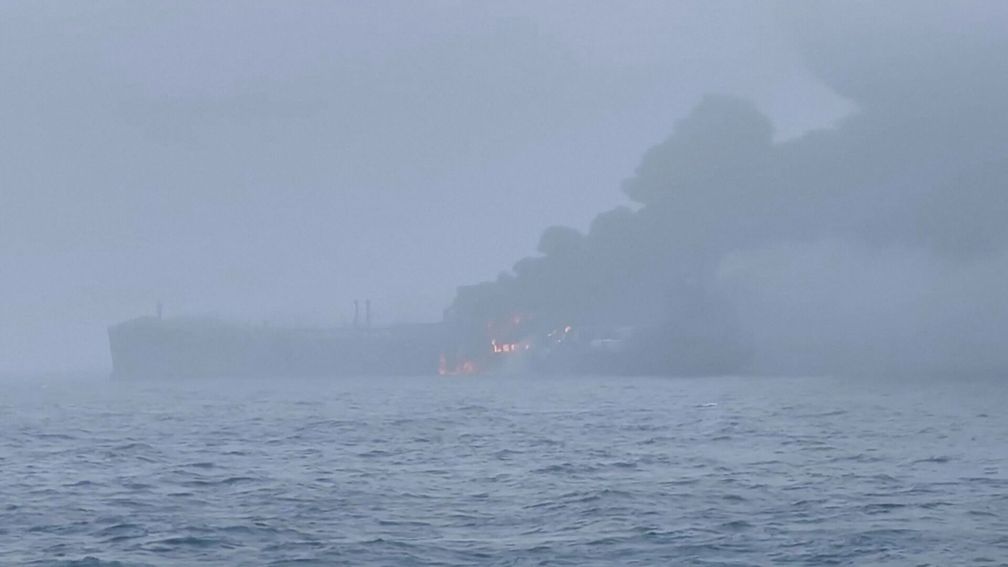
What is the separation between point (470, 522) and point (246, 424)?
45.4 meters

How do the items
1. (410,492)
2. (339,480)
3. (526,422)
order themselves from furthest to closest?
(526,422) → (339,480) → (410,492)

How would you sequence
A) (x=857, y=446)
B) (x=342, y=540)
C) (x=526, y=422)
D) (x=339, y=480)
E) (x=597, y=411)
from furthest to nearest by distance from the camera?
(x=597, y=411), (x=526, y=422), (x=857, y=446), (x=339, y=480), (x=342, y=540)

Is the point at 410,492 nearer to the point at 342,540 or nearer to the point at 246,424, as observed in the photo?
the point at 342,540

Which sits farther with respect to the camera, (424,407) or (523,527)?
(424,407)

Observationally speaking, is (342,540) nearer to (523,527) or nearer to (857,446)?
(523,527)

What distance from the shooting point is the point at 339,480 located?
44.2 meters

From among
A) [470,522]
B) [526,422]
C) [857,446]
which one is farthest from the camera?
[526,422]

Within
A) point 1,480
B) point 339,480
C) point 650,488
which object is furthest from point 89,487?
point 650,488

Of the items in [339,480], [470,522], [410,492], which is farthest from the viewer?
[339,480]

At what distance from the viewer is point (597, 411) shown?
294ft

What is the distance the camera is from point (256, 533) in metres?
33.1

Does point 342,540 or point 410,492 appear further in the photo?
point 410,492

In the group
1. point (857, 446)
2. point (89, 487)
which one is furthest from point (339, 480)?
point (857, 446)

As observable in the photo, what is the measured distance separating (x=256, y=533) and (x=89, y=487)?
12.1 meters
